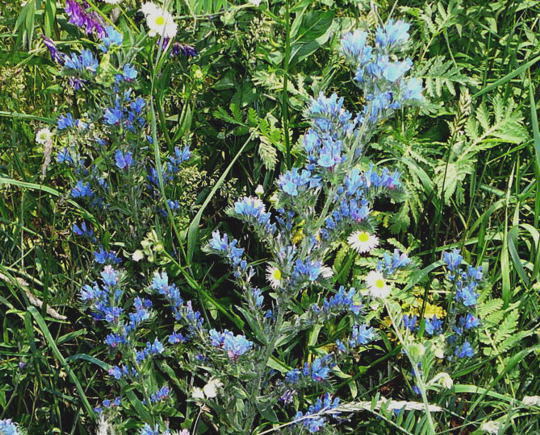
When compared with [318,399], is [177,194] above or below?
above

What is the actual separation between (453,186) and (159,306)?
1.11 m

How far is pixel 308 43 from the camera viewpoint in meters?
2.35

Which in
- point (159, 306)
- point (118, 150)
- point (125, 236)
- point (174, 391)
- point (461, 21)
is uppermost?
point (461, 21)

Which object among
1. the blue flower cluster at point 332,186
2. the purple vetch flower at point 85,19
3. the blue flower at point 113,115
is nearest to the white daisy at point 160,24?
the purple vetch flower at point 85,19

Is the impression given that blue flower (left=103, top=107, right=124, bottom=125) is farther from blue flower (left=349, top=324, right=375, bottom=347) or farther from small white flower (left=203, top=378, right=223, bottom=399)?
blue flower (left=349, top=324, right=375, bottom=347)

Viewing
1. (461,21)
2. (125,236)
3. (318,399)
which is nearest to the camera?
(318,399)

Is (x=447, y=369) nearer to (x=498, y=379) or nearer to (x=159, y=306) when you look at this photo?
(x=498, y=379)

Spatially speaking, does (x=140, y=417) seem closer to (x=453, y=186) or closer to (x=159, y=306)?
(x=159, y=306)

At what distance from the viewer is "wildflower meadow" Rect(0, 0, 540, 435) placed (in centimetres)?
184

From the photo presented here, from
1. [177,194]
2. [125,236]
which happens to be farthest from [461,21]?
[125,236]

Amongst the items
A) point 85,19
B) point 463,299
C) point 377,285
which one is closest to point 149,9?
point 85,19

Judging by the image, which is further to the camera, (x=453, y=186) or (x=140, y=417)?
(x=453, y=186)

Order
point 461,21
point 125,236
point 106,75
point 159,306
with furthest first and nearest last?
point 461,21
point 159,306
point 125,236
point 106,75

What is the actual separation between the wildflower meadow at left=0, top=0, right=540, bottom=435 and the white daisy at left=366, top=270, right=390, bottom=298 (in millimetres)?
12
